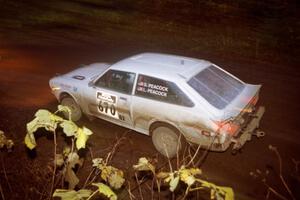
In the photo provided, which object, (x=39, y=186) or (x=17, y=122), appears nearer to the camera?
(x=39, y=186)

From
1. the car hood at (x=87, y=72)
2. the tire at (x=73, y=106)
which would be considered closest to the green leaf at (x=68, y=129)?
the car hood at (x=87, y=72)

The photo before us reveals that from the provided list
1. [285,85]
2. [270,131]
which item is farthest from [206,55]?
[270,131]

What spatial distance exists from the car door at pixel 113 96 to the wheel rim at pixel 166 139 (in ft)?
2.06

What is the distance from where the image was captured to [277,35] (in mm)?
12703

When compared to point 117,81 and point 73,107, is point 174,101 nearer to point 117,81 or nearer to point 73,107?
point 117,81

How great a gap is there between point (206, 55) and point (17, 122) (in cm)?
643

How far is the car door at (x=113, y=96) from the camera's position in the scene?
6.57 m

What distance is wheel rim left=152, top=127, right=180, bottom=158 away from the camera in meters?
6.29

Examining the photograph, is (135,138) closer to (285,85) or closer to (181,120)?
(181,120)

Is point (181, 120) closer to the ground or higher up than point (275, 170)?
higher up

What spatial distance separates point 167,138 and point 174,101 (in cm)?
79

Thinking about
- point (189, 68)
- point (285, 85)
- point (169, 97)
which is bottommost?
point (285, 85)

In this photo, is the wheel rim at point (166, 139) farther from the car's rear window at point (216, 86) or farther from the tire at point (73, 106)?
the tire at point (73, 106)

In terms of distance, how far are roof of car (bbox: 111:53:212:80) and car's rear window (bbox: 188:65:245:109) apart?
0.46ft
